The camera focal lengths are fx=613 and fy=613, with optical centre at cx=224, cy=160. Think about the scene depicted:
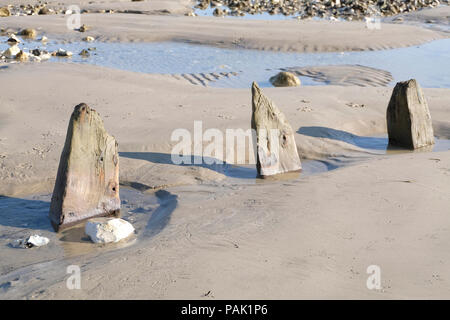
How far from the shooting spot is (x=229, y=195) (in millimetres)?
5426

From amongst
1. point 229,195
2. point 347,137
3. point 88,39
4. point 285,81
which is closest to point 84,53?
point 88,39

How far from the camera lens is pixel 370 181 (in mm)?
5559

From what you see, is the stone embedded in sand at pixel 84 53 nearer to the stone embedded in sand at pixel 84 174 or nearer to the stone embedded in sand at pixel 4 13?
the stone embedded in sand at pixel 4 13

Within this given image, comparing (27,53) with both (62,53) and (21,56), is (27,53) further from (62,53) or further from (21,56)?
(62,53)

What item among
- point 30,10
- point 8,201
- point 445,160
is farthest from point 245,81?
point 30,10

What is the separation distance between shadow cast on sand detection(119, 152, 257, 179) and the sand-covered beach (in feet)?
0.07

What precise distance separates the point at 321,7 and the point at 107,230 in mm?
16403

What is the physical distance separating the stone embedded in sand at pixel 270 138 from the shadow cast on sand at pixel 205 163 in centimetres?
20

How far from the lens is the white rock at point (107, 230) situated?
4617 mm

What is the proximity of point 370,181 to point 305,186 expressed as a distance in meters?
0.61
